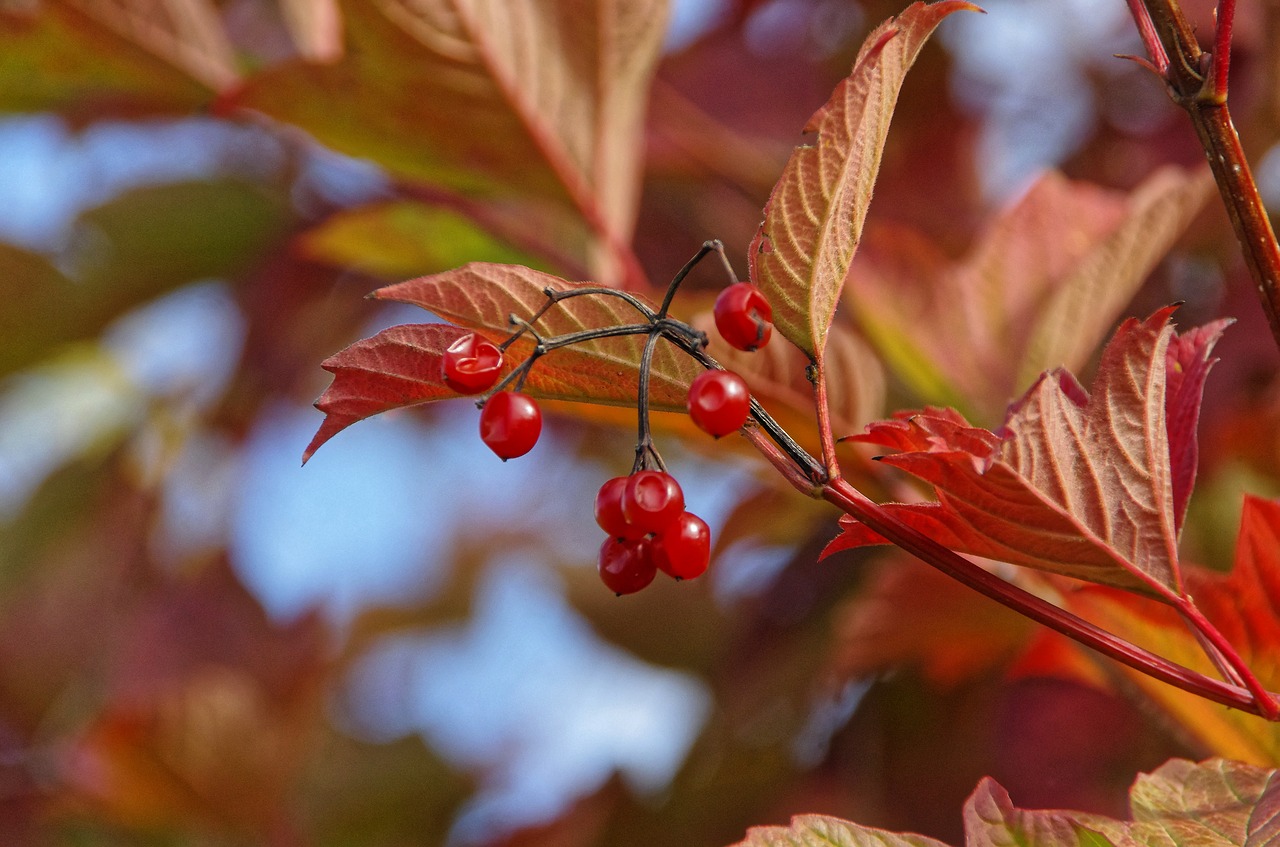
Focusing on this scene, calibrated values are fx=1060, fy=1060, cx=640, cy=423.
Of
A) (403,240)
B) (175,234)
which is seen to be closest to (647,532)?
(403,240)

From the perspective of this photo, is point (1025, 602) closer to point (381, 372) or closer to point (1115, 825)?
point (1115, 825)

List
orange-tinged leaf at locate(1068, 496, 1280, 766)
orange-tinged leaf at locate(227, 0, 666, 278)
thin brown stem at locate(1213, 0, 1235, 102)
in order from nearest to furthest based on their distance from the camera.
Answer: thin brown stem at locate(1213, 0, 1235, 102) < orange-tinged leaf at locate(1068, 496, 1280, 766) < orange-tinged leaf at locate(227, 0, 666, 278)

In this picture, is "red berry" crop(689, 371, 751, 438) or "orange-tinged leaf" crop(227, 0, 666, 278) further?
"orange-tinged leaf" crop(227, 0, 666, 278)

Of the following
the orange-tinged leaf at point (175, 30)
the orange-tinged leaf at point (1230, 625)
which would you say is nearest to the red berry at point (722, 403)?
the orange-tinged leaf at point (1230, 625)

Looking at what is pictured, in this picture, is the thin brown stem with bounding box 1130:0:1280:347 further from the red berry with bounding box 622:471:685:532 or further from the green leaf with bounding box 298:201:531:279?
the green leaf with bounding box 298:201:531:279

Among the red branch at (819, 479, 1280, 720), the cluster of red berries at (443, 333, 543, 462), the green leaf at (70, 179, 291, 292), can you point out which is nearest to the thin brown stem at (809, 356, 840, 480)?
the red branch at (819, 479, 1280, 720)

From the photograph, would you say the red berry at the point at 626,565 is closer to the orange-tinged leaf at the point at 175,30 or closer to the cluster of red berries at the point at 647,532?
the cluster of red berries at the point at 647,532

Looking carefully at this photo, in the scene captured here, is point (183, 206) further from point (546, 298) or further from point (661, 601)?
point (546, 298)
